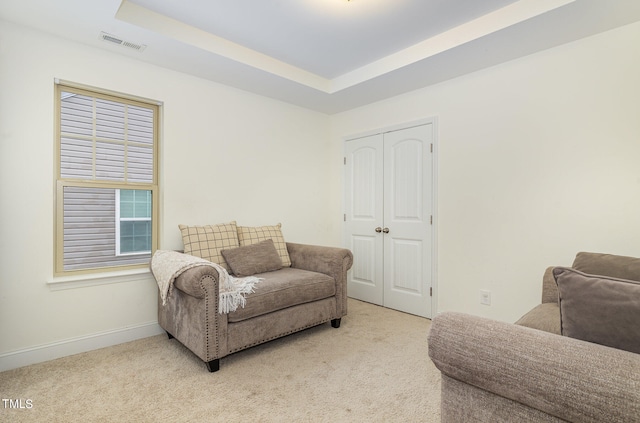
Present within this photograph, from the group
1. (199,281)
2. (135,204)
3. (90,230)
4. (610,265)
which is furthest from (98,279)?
(610,265)

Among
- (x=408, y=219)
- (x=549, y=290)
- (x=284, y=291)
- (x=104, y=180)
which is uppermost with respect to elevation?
(x=104, y=180)

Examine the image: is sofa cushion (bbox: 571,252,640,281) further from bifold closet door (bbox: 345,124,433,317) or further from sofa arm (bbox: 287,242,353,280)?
sofa arm (bbox: 287,242,353,280)

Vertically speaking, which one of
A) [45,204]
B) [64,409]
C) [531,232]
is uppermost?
[45,204]

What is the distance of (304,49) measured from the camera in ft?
9.66

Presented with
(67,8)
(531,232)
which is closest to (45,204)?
(67,8)

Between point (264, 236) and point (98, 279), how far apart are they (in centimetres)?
143

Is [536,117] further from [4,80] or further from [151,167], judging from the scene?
[4,80]

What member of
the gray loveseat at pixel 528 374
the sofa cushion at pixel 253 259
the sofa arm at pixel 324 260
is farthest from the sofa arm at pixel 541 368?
the sofa cushion at pixel 253 259

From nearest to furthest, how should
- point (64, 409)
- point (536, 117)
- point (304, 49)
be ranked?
1. point (64, 409)
2. point (536, 117)
3. point (304, 49)

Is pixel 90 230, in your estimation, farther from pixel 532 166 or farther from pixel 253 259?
pixel 532 166

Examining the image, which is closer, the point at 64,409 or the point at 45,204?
the point at 64,409

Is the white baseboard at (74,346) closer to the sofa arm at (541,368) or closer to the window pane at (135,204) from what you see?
the window pane at (135,204)

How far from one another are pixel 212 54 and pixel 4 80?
1400 mm

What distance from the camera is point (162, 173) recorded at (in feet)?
9.73
